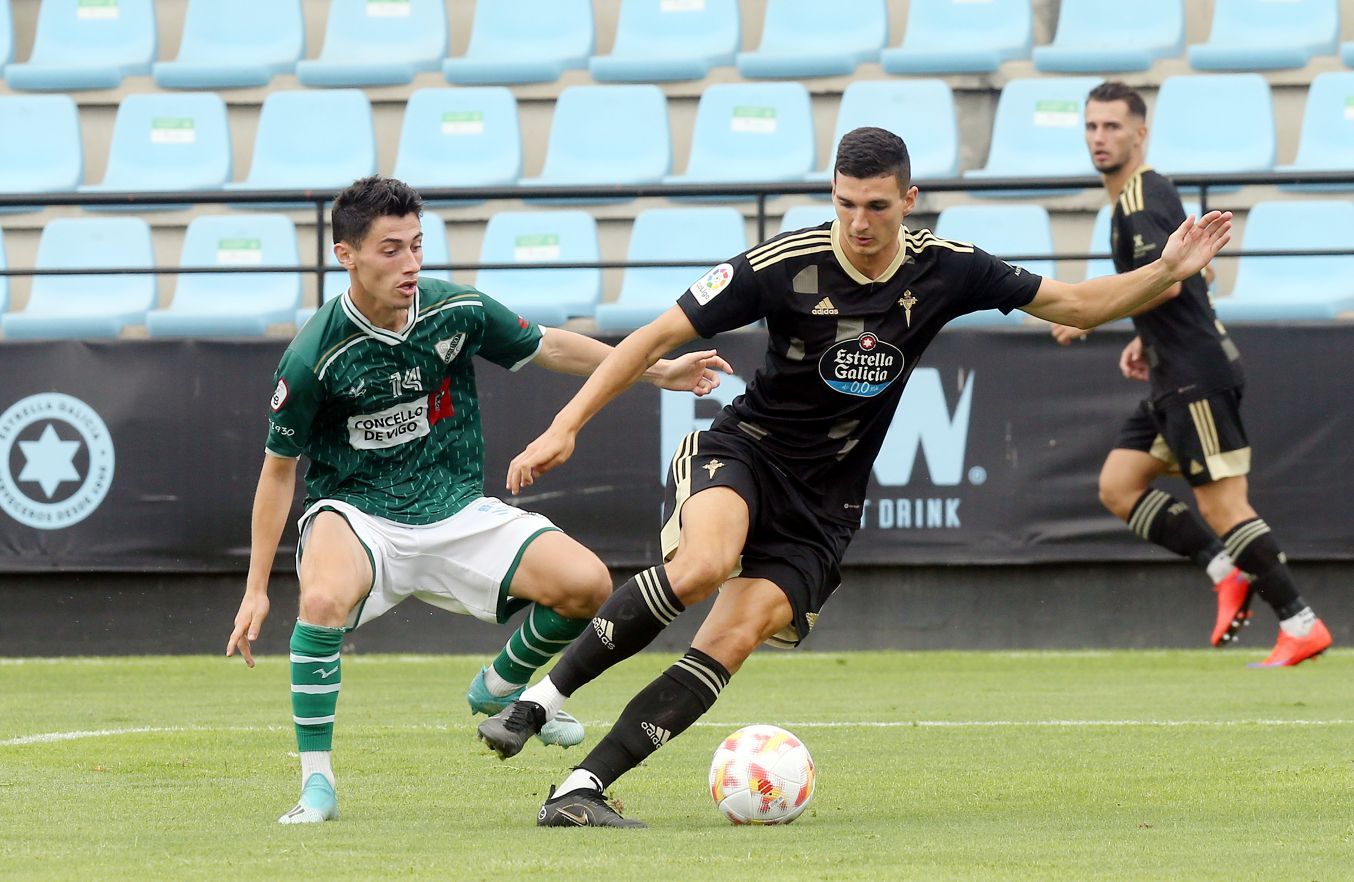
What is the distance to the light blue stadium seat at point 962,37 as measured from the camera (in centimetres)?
1240

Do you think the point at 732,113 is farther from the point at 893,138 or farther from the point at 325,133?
the point at 893,138

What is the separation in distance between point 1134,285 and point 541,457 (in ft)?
6.00

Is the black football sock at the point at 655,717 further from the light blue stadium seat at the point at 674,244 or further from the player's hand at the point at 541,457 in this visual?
the light blue stadium seat at the point at 674,244

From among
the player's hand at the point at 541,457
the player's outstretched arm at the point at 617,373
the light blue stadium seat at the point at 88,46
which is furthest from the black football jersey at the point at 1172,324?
the light blue stadium seat at the point at 88,46

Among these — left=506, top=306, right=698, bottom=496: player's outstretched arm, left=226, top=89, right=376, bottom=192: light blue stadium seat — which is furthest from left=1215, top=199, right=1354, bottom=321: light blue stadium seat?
left=506, top=306, right=698, bottom=496: player's outstretched arm

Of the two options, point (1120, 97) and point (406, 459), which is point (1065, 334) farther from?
point (406, 459)

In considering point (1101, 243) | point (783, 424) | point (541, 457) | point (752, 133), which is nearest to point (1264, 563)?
point (1101, 243)

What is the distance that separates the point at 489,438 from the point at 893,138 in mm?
5216

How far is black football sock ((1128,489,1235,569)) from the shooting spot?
8.95m

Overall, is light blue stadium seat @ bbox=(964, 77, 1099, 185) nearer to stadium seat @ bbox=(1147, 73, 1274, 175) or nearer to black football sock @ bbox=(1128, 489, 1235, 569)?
stadium seat @ bbox=(1147, 73, 1274, 175)

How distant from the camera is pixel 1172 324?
28.8 feet

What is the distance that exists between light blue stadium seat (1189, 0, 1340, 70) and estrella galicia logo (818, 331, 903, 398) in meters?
7.81

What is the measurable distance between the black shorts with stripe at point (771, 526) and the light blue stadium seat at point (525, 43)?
795 centimetres

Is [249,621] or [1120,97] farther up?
[1120,97]
